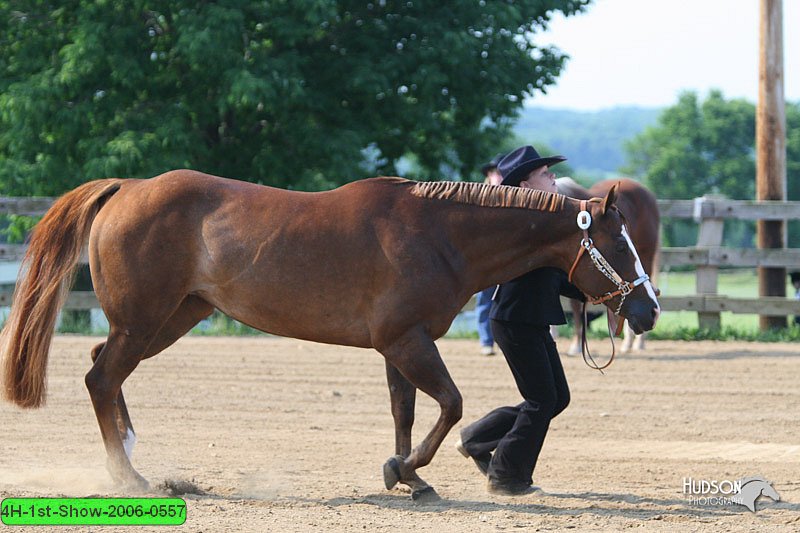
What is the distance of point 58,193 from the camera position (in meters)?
14.8

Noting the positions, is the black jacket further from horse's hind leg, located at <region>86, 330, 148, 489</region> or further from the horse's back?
horse's hind leg, located at <region>86, 330, 148, 489</region>

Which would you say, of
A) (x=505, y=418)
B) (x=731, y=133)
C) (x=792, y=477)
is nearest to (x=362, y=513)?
(x=505, y=418)

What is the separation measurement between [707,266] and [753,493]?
773 centimetres

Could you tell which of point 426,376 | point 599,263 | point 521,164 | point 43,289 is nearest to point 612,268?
point 599,263

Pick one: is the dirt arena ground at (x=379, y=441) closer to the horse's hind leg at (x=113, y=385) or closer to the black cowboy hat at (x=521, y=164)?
the horse's hind leg at (x=113, y=385)

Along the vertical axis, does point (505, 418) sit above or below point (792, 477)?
above

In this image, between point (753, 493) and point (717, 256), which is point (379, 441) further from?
point (717, 256)

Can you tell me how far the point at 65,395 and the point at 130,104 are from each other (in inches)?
270

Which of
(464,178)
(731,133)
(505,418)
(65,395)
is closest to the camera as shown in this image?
(505,418)

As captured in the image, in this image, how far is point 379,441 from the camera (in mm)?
7570

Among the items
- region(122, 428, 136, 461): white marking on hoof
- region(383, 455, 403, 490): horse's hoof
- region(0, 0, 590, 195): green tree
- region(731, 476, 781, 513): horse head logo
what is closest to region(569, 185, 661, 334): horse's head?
region(731, 476, 781, 513): horse head logo

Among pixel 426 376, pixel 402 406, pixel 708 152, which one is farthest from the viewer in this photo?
pixel 708 152

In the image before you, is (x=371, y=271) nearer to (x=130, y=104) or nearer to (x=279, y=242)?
(x=279, y=242)

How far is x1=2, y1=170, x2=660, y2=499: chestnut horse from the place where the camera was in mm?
5613
